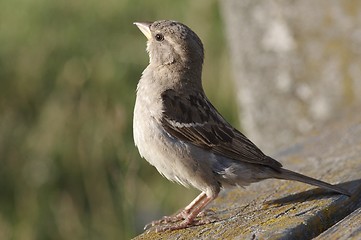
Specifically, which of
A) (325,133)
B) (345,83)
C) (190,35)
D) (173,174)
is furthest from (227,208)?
(345,83)

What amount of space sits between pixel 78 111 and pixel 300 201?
347 centimetres

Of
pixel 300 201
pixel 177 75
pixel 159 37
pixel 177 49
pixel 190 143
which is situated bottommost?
pixel 300 201

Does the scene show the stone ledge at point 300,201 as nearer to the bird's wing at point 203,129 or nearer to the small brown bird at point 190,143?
the small brown bird at point 190,143

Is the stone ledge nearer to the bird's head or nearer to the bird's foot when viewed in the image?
the bird's foot

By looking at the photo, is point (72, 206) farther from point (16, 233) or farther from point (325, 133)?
point (325, 133)

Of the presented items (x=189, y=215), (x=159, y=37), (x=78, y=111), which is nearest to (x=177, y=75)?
(x=159, y=37)

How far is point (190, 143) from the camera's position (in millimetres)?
3332

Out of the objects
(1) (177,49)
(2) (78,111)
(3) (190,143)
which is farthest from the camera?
(2) (78,111)

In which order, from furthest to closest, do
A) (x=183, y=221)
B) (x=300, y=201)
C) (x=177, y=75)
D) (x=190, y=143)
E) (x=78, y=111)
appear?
(x=78, y=111) → (x=177, y=75) → (x=190, y=143) → (x=183, y=221) → (x=300, y=201)

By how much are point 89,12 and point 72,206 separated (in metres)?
3.17

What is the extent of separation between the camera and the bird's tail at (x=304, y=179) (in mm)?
A: 2564

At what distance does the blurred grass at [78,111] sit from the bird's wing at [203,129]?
24cm

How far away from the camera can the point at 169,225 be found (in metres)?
2.76

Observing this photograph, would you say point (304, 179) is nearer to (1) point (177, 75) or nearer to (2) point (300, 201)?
(2) point (300, 201)
